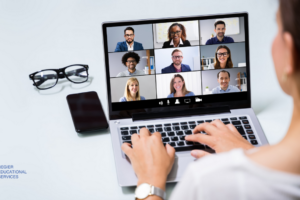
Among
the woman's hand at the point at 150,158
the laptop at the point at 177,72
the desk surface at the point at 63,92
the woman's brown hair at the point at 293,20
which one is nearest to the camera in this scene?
the woman's brown hair at the point at 293,20

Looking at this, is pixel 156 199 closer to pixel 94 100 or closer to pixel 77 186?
pixel 77 186

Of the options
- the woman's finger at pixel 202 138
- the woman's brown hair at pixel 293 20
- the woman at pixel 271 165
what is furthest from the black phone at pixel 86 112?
the woman's brown hair at pixel 293 20

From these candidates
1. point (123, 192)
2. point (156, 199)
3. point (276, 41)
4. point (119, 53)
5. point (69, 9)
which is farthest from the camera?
point (69, 9)

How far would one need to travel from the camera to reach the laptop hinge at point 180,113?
2.96 ft

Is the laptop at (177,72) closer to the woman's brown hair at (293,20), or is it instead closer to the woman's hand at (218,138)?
the woman's hand at (218,138)

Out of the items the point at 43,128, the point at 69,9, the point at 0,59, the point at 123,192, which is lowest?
the point at 123,192

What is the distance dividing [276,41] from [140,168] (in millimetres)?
405

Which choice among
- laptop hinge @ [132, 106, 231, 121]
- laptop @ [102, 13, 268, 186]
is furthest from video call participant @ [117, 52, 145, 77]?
laptop hinge @ [132, 106, 231, 121]

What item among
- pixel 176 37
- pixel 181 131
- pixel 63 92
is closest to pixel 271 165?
pixel 181 131

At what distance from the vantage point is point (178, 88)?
906 mm

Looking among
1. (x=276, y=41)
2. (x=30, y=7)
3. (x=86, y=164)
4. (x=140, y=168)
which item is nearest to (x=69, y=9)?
(x=30, y=7)

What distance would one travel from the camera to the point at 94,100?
3.31ft

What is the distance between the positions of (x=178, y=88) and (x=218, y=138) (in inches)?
8.6

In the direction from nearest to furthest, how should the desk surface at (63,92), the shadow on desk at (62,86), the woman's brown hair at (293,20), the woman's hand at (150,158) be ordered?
the woman's brown hair at (293,20)
the woman's hand at (150,158)
the desk surface at (63,92)
the shadow on desk at (62,86)
